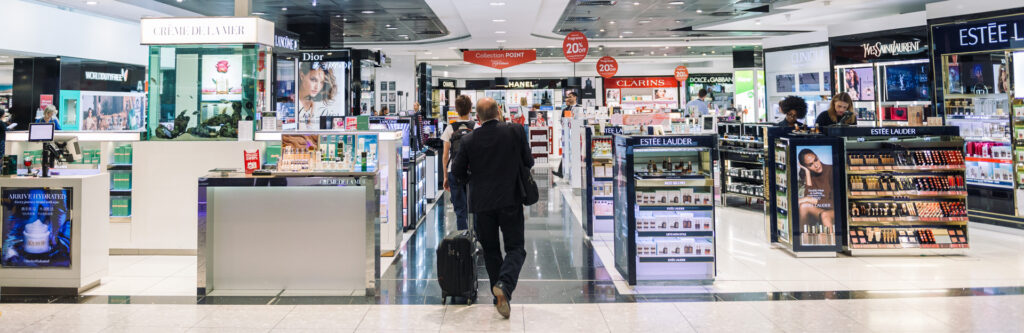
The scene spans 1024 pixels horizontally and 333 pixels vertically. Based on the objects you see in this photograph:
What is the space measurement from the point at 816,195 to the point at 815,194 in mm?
13

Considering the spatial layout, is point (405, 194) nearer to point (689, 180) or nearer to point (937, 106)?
point (689, 180)

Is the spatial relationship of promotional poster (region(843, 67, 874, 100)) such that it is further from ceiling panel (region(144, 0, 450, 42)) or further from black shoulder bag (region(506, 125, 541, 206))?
black shoulder bag (region(506, 125, 541, 206))

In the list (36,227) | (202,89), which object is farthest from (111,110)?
(36,227)

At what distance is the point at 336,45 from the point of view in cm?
1525

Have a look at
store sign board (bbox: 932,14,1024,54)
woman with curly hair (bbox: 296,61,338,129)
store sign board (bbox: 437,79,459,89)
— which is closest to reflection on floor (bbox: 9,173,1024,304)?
store sign board (bbox: 932,14,1024,54)

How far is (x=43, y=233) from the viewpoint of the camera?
446 cm

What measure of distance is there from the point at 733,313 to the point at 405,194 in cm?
423

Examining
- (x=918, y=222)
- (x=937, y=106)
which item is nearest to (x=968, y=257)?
(x=918, y=222)

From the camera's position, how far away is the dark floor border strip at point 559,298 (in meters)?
4.29

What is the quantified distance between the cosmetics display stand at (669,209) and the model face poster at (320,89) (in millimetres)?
7832

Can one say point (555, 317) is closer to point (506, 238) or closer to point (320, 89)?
point (506, 238)

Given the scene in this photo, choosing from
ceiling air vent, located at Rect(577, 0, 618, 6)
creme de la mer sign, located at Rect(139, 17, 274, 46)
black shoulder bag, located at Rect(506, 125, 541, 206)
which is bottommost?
black shoulder bag, located at Rect(506, 125, 541, 206)

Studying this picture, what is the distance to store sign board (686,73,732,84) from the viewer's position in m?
24.2

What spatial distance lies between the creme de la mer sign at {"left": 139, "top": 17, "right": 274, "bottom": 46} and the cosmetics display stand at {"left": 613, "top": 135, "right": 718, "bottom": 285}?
3.44 meters
